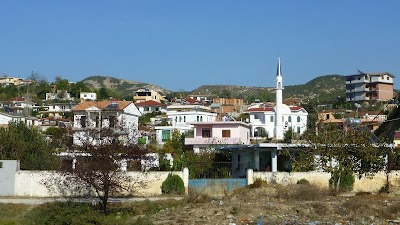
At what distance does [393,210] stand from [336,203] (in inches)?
108

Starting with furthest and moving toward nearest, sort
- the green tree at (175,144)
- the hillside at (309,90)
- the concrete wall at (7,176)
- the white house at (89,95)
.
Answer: the hillside at (309,90)
the white house at (89,95)
the green tree at (175,144)
the concrete wall at (7,176)

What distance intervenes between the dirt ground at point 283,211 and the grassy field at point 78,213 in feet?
3.54

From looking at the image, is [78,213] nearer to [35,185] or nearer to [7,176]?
[35,185]

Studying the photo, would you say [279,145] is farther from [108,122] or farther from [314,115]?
[314,115]

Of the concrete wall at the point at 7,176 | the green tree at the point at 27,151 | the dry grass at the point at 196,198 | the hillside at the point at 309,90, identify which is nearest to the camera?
the dry grass at the point at 196,198

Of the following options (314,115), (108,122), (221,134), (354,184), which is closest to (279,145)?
(354,184)

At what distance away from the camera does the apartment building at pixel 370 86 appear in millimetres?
116312

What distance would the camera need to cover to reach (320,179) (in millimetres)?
37188

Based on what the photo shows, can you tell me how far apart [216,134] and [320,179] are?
72.3 ft

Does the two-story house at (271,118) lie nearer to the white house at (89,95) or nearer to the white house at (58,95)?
the white house at (89,95)

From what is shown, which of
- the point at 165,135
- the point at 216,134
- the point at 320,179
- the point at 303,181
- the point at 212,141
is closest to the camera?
the point at 303,181

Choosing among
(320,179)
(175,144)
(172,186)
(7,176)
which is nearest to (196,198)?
(172,186)

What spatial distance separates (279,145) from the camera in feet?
135

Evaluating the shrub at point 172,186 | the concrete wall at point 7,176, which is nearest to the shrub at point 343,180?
the shrub at point 172,186
